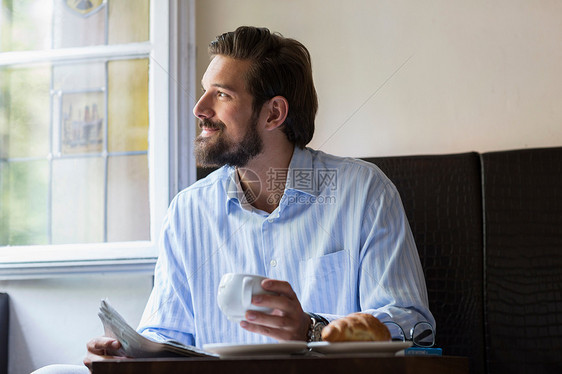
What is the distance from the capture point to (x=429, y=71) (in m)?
1.87

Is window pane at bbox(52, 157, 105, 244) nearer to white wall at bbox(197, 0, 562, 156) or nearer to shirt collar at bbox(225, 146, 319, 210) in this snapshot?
shirt collar at bbox(225, 146, 319, 210)

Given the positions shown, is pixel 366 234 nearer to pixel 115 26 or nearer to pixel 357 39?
pixel 357 39

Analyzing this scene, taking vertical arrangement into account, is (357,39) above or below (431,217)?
above

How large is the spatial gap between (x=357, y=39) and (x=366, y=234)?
75 cm

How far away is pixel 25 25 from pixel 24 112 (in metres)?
0.29

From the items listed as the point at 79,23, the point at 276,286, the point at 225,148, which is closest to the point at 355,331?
the point at 276,286

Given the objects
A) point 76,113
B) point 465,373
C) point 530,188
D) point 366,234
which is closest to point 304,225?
point 366,234

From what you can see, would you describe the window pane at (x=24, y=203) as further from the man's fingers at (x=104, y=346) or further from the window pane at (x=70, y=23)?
the man's fingers at (x=104, y=346)

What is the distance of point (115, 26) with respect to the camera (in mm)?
2021

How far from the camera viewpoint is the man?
1.41 metres

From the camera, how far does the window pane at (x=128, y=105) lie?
→ 200cm

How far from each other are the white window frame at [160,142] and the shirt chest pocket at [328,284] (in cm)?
66

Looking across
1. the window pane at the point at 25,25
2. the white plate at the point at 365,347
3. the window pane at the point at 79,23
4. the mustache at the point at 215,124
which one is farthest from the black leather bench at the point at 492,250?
the window pane at the point at 25,25

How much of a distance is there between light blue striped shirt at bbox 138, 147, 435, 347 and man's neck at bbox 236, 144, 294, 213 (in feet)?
0.07
